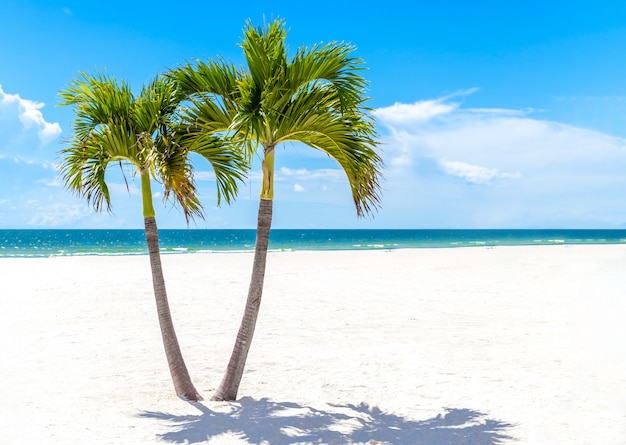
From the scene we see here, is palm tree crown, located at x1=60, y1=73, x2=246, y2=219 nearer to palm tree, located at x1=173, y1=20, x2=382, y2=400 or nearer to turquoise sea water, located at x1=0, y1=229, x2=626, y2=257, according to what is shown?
palm tree, located at x1=173, y1=20, x2=382, y2=400

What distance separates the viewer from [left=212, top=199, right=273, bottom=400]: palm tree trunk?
6.20 metres

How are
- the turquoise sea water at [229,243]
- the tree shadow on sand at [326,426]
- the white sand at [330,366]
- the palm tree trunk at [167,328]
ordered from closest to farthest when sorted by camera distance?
the tree shadow on sand at [326,426]
the white sand at [330,366]
the palm tree trunk at [167,328]
the turquoise sea water at [229,243]

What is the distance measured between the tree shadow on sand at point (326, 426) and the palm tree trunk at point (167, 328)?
1.02ft

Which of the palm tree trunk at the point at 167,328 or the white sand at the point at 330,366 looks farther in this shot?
the palm tree trunk at the point at 167,328

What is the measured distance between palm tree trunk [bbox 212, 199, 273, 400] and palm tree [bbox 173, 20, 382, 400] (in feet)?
0.04

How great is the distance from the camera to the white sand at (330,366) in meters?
5.75

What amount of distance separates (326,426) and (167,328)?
225 centimetres

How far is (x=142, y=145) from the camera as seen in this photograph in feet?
20.2

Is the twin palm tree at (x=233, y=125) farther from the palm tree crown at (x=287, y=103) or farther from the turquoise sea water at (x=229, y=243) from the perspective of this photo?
→ the turquoise sea water at (x=229, y=243)

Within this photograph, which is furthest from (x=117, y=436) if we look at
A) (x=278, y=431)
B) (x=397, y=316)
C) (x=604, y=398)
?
(x=397, y=316)

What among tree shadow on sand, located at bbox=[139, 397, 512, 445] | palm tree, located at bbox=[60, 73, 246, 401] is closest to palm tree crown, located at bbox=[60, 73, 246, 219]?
palm tree, located at bbox=[60, 73, 246, 401]

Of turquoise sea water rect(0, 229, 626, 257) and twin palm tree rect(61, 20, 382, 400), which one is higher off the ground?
twin palm tree rect(61, 20, 382, 400)

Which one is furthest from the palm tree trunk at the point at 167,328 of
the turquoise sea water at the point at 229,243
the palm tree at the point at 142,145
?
the turquoise sea water at the point at 229,243

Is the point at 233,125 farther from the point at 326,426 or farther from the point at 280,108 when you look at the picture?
the point at 326,426
